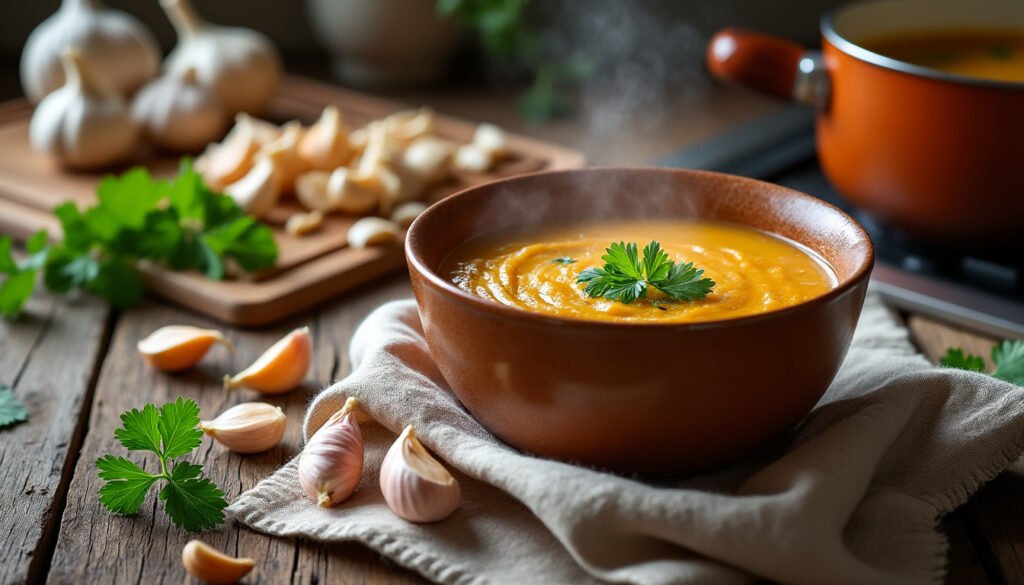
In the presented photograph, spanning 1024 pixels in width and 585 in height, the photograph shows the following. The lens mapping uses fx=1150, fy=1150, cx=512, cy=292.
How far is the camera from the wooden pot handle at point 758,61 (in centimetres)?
189

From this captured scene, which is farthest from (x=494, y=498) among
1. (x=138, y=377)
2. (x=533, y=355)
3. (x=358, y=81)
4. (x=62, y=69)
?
(x=358, y=81)

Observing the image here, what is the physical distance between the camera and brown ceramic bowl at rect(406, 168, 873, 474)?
1.13 m

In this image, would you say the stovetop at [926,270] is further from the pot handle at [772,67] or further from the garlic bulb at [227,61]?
the garlic bulb at [227,61]

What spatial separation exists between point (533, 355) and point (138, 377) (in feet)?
→ 2.37

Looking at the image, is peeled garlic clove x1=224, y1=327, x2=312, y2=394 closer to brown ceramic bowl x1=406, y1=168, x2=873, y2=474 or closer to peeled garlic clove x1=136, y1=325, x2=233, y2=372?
peeled garlic clove x1=136, y1=325, x2=233, y2=372

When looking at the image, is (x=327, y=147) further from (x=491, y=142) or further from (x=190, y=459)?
(x=190, y=459)

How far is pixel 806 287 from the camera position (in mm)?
1342

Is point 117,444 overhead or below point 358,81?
overhead

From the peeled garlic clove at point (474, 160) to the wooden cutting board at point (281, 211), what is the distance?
2 centimetres

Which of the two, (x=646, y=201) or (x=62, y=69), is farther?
(x=62, y=69)

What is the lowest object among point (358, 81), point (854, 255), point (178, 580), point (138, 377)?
point (358, 81)

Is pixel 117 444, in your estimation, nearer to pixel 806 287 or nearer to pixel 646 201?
pixel 646 201

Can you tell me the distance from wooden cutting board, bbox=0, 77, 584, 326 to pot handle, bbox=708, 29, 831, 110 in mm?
515

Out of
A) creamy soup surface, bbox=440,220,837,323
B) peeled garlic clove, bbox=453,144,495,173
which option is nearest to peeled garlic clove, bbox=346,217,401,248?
peeled garlic clove, bbox=453,144,495,173
